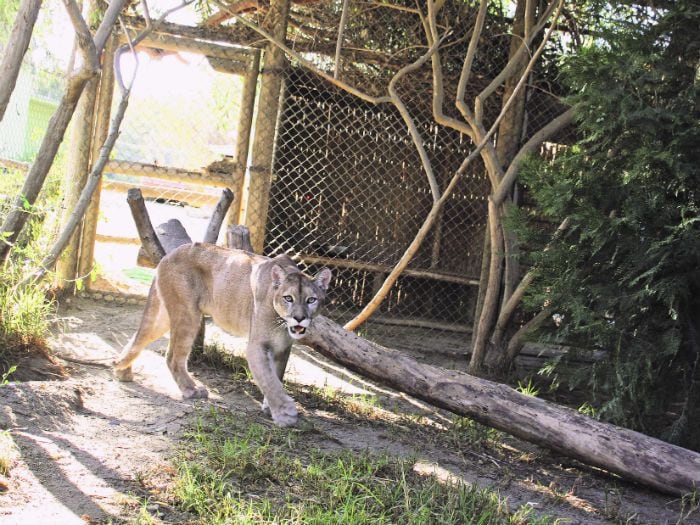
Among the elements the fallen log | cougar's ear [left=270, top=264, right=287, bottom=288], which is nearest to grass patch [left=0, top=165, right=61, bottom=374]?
cougar's ear [left=270, top=264, right=287, bottom=288]

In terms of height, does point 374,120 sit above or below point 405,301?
above

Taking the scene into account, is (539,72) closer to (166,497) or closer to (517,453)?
(517,453)

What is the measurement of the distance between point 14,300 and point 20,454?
2.34 m

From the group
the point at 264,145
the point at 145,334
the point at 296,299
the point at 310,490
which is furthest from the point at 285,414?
the point at 264,145

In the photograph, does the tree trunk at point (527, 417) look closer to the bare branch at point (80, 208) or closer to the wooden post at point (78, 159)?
the bare branch at point (80, 208)

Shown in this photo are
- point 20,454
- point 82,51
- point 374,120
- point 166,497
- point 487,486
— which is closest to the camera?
point 166,497

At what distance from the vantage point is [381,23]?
8.67 meters

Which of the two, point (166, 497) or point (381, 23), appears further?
point (381, 23)

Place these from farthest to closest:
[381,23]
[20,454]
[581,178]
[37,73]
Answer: [37,73] < [381,23] < [581,178] < [20,454]

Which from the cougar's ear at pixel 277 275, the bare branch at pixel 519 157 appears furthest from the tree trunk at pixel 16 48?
the bare branch at pixel 519 157

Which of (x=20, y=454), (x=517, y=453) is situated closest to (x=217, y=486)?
(x=20, y=454)

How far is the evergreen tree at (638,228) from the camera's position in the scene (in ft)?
17.8

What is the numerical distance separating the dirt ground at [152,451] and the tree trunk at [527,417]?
7.0 inches

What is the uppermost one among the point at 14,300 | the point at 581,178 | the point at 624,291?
the point at 581,178
